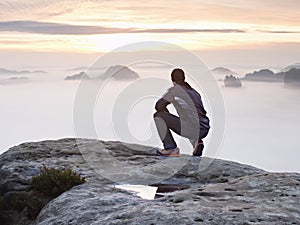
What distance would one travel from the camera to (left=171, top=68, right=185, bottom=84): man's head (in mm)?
16984

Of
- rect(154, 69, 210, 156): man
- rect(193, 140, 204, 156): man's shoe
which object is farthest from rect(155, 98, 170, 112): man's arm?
rect(193, 140, 204, 156): man's shoe

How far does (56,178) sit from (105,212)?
3.64m

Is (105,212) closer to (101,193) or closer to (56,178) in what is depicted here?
(101,193)

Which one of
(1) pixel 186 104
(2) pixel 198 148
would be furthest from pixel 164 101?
(2) pixel 198 148

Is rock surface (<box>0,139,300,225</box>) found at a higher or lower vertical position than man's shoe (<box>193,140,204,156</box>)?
lower

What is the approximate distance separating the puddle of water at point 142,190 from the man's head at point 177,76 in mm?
4369

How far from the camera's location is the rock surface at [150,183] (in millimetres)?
9648

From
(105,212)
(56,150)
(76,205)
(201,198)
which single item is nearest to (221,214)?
(201,198)

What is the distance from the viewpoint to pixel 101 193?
12.1 metres

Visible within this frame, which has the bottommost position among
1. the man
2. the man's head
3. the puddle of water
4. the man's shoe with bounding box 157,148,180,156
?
the puddle of water

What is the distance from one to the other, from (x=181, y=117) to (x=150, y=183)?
3598 millimetres

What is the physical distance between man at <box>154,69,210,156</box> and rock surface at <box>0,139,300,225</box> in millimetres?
741

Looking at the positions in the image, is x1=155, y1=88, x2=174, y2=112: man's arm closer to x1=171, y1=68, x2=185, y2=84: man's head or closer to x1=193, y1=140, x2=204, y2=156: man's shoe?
x1=171, y1=68, x2=185, y2=84: man's head

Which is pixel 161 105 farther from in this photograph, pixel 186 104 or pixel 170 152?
pixel 170 152
